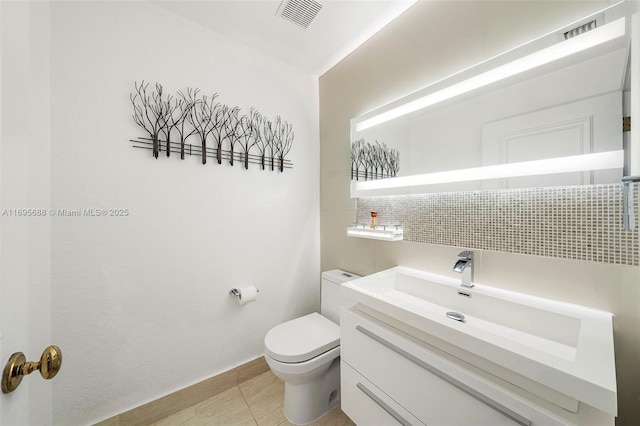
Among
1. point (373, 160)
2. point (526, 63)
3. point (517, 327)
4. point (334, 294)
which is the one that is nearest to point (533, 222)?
point (517, 327)

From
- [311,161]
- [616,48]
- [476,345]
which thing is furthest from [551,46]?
[311,161]

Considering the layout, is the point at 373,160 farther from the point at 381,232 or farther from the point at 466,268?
the point at 466,268

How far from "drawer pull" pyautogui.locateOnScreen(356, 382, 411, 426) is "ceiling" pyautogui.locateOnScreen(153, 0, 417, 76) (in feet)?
7.01

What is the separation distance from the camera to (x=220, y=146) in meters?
1.59

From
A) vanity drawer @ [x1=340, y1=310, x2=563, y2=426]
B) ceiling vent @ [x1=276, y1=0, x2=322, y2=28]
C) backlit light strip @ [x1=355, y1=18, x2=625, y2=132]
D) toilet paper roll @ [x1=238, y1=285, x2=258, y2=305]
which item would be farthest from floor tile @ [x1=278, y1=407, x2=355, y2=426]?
ceiling vent @ [x1=276, y1=0, x2=322, y2=28]

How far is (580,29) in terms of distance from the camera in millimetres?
887

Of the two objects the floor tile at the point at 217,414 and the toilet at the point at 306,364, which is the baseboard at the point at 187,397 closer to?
the floor tile at the point at 217,414

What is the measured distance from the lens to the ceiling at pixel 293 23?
1406 mm

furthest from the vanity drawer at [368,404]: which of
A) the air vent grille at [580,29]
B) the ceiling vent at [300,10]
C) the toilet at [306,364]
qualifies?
the ceiling vent at [300,10]

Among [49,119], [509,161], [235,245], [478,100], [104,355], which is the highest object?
[478,100]

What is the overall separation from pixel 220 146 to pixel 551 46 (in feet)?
5.83

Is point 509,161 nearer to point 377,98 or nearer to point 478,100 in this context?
point 478,100

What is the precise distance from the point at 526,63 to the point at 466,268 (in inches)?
37.5

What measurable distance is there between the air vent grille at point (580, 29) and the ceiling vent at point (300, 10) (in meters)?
1.24
